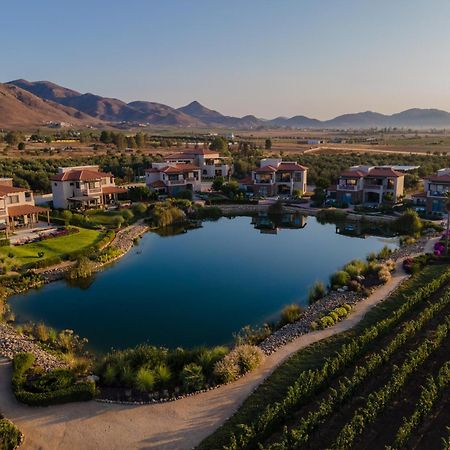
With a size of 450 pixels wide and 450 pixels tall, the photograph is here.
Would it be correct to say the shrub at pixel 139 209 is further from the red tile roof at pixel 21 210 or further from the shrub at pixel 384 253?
the shrub at pixel 384 253

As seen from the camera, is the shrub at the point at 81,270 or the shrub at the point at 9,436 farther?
the shrub at the point at 81,270

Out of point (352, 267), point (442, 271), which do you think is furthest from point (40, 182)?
point (442, 271)

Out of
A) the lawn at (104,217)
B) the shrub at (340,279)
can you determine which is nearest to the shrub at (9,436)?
the shrub at (340,279)

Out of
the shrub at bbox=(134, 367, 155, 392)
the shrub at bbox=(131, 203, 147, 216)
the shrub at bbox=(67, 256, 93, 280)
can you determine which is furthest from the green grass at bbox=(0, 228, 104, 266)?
the shrub at bbox=(134, 367, 155, 392)

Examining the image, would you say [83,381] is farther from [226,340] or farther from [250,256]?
[250,256]

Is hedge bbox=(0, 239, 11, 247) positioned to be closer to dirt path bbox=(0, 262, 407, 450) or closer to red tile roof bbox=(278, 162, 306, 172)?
dirt path bbox=(0, 262, 407, 450)

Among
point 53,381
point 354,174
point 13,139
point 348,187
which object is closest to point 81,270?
point 53,381

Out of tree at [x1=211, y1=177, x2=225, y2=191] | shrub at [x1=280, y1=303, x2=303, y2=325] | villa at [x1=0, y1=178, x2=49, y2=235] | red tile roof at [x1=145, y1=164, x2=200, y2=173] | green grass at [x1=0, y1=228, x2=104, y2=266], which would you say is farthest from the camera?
tree at [x1=211, y1=177, x2=225, y2=191]
